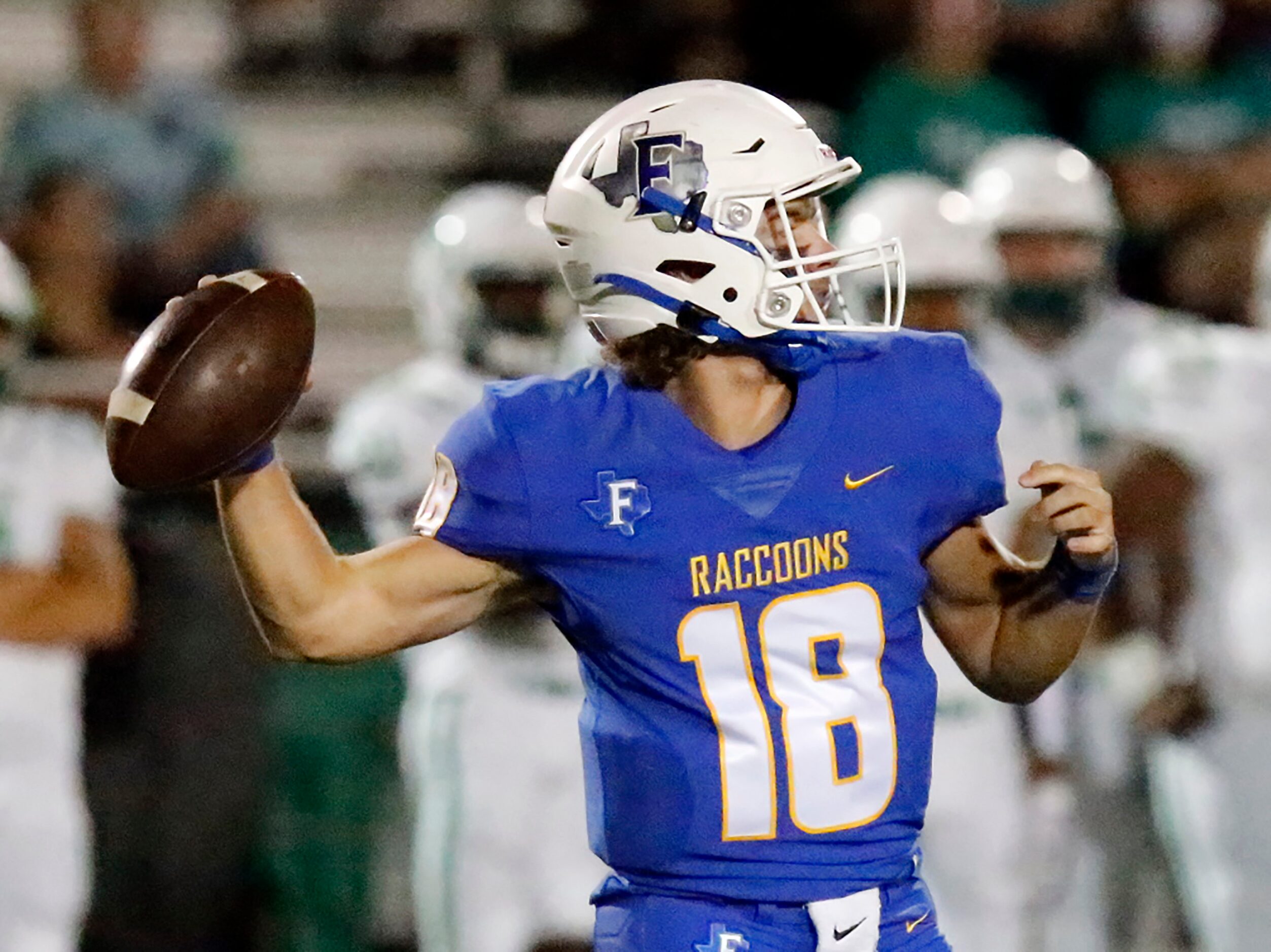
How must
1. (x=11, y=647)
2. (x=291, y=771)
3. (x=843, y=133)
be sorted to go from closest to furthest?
1. (x=11, y=647)
2. (x=291, y=771)
3. (x=843, y=133)

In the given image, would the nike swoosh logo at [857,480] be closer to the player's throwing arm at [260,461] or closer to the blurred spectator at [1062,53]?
the player's throwing arm at [260,461]

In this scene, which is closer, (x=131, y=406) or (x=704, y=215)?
(x=131, y=406)

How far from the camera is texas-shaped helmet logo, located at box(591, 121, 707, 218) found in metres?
2.45

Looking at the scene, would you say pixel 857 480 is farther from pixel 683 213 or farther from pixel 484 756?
pixel 484 756

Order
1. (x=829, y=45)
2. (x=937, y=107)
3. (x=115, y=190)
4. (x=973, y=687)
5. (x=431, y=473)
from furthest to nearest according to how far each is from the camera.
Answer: (x=829, y=45)
(x=937, y=107)
(x=115, y=190)
(x=431, y=473)
(x=973, y=687)

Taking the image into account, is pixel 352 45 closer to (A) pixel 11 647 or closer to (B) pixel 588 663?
(A) pixel 11 647

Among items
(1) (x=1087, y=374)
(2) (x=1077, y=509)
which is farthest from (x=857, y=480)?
(1) (x=1087, y=374)

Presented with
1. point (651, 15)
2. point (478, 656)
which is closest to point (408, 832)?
point (478, 656)

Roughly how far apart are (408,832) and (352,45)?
2485mm

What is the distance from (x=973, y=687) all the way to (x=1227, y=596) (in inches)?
31.4

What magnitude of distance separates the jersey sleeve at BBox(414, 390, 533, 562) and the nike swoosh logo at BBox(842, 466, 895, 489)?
0.36 metres

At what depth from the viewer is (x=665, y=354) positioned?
2500 mm

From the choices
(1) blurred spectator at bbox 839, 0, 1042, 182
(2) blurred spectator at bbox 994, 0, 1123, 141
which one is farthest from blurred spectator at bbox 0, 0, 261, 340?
(2) blurred spectator at bbox 994, 0, 1123, 141

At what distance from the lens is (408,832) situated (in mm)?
A: 5477
